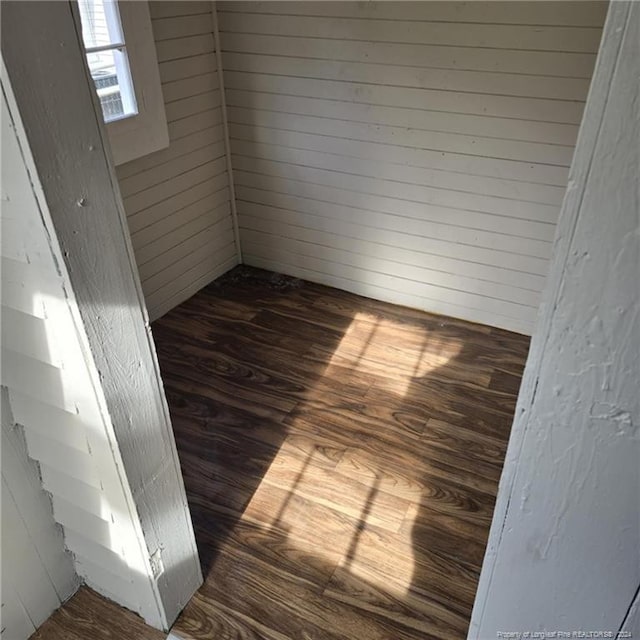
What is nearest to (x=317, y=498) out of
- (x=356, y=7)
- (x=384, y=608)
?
(x=384, y=608)

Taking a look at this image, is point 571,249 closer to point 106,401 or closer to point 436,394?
point 106,401

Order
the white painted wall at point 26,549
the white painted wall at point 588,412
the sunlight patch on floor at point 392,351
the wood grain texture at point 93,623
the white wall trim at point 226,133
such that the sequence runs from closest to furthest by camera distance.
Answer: the white painted wall at point 588,412 < the white painted wall at point 26,549 < the wood grain texture at point 93,623 < the sunlight patch on floor at point 392,351 < the white wall trim at point 226,133

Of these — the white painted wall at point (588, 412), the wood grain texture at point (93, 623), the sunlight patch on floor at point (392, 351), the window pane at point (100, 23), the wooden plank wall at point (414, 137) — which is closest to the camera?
the white painted wall at point (588, 412)

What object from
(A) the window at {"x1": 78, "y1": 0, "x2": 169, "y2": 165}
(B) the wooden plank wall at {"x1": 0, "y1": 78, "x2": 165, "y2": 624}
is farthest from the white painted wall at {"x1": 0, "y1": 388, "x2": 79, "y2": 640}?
(A) the window at {"x1": 78, "y1": 0, "x2": 169, "y2": 165}

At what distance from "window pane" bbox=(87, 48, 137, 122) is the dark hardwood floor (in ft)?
3.22

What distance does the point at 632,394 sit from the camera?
68 centimetres

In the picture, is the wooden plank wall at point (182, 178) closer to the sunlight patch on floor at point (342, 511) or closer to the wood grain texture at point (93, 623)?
the sunlight patch on floor at point (342, 511)

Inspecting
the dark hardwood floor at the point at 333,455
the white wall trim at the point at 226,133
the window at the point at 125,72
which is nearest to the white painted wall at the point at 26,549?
the dark hardwood floor at the point at 333,455

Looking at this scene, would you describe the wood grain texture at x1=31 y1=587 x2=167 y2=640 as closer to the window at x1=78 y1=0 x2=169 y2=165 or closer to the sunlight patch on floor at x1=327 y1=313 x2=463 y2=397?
the sunlight patch on floor at x1=327 y1=313 x2=463 y2=397

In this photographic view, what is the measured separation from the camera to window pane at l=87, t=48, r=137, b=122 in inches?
83.0

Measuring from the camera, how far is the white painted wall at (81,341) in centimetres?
77

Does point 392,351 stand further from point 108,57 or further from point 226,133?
point 108,57

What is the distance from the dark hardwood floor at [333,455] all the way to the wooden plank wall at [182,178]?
18 cm

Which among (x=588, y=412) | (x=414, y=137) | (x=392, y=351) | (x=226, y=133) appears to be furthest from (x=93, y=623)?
(x=226, y=133)
